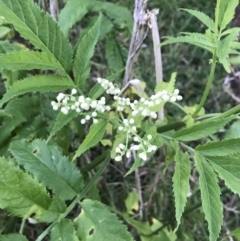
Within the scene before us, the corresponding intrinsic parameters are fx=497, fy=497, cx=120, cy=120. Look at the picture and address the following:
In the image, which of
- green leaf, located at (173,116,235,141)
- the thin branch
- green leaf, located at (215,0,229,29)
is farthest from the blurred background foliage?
green leaf, located at (215,0,229,29)

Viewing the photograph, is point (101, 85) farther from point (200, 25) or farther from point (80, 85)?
point (200, 25)

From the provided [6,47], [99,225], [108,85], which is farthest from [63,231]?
[6,47]

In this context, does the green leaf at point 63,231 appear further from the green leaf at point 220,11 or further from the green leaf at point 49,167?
the green leaf at point 220,11

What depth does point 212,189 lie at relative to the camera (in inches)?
38.6

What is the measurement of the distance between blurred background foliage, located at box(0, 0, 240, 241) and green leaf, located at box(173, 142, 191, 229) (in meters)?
0.32

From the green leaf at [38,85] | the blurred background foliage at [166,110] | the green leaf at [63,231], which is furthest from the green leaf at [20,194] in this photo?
the blurred background foliage at [166,110]

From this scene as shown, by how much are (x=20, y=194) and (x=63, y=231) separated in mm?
122

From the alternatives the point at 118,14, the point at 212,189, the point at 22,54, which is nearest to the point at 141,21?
the point at 118,14

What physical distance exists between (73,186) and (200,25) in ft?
4.05

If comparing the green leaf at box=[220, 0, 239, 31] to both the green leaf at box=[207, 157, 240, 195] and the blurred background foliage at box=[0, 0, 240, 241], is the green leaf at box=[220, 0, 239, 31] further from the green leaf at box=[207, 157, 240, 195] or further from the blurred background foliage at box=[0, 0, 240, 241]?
the blurred background foliage at box=[0, 0, 240, 241]

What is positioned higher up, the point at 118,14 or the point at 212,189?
the point at 118,14

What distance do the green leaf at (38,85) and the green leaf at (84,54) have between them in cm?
2

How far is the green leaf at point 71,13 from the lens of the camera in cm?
134

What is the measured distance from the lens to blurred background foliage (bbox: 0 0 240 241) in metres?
1.44
